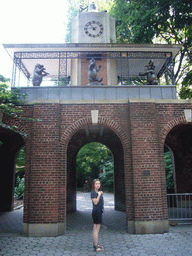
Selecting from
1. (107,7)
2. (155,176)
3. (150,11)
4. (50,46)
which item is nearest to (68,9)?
(107,7)

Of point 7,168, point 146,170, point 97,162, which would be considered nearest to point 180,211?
point 146,170

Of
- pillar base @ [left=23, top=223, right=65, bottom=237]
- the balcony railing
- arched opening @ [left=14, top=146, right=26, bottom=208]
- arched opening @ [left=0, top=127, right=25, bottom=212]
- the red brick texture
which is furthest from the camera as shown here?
arched opening @ [left=14, top=146, right=26, bottom=208]

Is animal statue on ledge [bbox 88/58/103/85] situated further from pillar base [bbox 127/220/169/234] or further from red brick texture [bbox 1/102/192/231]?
pillar base [bbox 127/220/169/234]

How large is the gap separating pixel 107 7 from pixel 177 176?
57.9ft

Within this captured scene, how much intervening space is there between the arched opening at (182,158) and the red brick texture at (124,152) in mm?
3658

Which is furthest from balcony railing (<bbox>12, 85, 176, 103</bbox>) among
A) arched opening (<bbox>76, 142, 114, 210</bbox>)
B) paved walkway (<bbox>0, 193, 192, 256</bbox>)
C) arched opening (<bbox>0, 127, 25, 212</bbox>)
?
arched opening (<bbox>76, 142, 114, 210</bbox>)

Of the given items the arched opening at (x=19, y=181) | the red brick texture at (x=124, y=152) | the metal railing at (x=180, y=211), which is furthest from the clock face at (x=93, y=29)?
the metal railing at (x=180, y=211)

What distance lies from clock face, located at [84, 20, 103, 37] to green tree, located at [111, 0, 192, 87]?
288 cm

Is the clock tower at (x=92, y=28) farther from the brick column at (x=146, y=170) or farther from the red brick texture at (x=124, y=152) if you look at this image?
the brick column at (x=146, y=170)

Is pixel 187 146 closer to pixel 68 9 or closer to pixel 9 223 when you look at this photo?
pixel 9 223

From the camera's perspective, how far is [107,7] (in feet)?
67.6

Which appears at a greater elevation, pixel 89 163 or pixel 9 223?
pixel 89 163

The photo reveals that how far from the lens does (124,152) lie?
24.2 feet

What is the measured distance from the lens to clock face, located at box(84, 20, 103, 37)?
1259cm
